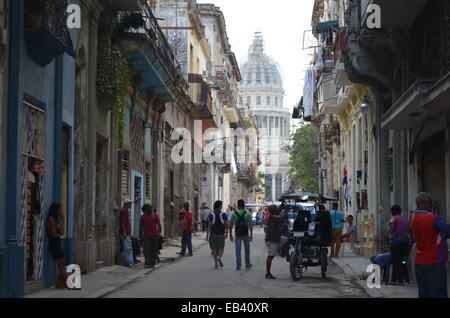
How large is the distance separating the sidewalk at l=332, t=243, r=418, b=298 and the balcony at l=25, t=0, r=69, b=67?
6.45 meters

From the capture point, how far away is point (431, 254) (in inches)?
399

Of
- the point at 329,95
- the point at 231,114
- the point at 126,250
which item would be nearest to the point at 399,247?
the point at 126,250

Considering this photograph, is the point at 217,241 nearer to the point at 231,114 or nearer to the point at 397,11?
the point at 397,11

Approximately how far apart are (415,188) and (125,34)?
777cm

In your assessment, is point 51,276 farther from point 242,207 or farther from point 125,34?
point 125,34

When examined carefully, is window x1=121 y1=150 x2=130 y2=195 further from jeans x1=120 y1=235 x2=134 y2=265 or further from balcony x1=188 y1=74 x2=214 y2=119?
balcony x1=188 y1=74 x2=214 y2=119

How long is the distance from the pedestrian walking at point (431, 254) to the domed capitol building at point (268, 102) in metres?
167

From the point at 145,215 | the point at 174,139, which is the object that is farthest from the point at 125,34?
the point at 174,139

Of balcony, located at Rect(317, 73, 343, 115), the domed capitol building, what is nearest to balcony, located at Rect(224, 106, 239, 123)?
balcony, located at Rect(317, 73, 343, 115)

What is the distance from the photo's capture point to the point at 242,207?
20.7 metres

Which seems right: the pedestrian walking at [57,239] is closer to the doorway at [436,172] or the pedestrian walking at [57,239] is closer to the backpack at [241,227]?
the backpack at [241,227]

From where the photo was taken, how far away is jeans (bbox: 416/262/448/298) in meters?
10.0

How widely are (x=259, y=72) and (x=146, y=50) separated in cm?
15890

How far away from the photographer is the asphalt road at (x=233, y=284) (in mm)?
14219
